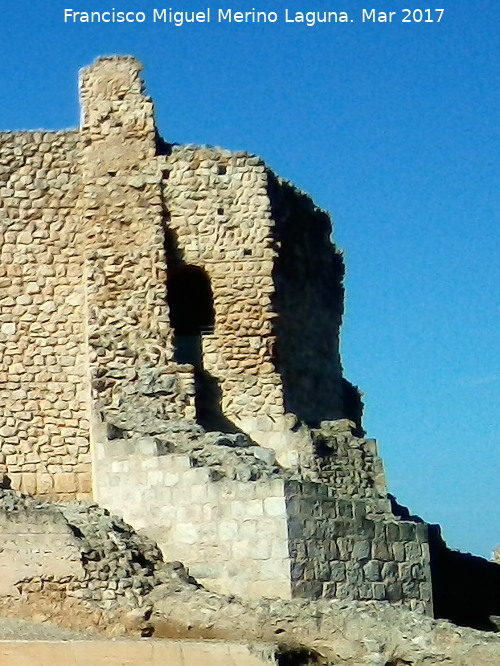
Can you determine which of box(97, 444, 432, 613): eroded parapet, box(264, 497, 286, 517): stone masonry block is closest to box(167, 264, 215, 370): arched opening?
box(97, 444, 432, 613): eroded parapet

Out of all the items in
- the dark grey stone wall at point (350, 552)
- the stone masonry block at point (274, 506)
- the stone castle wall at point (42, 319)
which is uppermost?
the stone castle wall at point (42, 319)

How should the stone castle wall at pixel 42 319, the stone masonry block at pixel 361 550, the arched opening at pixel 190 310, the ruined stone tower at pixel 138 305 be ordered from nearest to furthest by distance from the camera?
the stone masonry block at pixel 361 550 < the ruined stone tower at pixel 138 305 < the stone castle wall at pixel 42 319 < the arched opening at pixel 190 310

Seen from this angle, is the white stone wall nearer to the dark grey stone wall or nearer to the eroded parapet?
the eroded parapet

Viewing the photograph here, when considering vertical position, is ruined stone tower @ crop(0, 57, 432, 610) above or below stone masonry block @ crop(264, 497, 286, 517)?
above

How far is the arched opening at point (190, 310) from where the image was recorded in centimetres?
1577

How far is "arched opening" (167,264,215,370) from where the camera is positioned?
51.7 feet

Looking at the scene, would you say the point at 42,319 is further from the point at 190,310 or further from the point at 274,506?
the point at 274,506

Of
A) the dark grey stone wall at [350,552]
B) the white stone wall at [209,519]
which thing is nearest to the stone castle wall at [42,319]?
the white stone wall at [209,519]

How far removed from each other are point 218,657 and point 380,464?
5098 millimetres

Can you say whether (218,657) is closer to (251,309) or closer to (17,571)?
(17,571)

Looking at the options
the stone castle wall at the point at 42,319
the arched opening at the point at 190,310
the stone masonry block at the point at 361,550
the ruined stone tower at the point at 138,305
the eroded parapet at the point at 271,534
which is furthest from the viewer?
the arched opening at the point at 190,310

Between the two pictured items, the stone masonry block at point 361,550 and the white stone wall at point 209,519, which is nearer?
the white stone wall at point 209,519

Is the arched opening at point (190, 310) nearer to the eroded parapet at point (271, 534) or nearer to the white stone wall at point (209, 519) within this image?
the white stone wall at point (209, 519)

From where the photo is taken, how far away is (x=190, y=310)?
16.4 m
